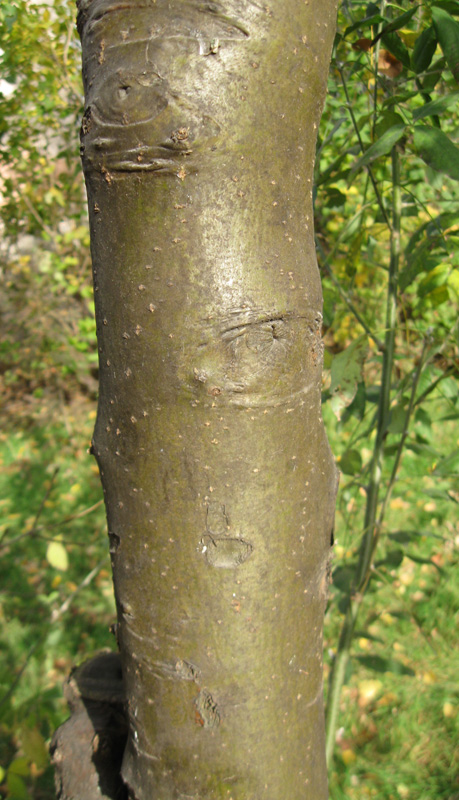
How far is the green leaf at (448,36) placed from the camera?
0.93m

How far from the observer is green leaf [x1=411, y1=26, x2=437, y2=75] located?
1048mm

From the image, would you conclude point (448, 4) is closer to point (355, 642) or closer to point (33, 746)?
point (33, 746)

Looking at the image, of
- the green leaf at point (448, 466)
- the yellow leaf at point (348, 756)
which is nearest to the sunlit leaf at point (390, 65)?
the green leaf at point (448, 466)

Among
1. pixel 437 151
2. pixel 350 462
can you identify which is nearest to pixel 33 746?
pixel 350 462

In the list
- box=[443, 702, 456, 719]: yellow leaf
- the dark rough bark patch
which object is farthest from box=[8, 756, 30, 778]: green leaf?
box=[443, 702, 456, 719]: yellow leaf

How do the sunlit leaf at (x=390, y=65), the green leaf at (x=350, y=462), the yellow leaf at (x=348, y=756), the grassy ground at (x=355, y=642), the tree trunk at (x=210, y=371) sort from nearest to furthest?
1. the tree trunk at (x=210, y=371)
2. the sunlit leaf at (x=390, y=65)
3. the green leaf at (x=350, y=462)
4. the grassy ground at (x=355, y=642)
5. the yellow leaf at (x=348, y=756)

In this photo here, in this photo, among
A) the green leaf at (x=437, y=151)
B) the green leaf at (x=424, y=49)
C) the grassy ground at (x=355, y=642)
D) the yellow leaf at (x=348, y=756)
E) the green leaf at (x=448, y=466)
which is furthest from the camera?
the yellow leaf at (x=348, y=756)

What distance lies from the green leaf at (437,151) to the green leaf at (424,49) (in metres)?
0.21

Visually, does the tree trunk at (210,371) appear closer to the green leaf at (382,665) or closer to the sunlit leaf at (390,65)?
the sunlit leaf at (390,65)

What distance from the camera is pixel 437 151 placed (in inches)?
36.7

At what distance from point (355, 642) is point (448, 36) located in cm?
247

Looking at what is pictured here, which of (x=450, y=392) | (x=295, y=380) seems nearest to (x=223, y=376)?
(x=295, y=380)

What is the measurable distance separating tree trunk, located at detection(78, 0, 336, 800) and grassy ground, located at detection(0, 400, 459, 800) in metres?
0.77

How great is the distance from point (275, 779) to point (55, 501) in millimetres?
3378
